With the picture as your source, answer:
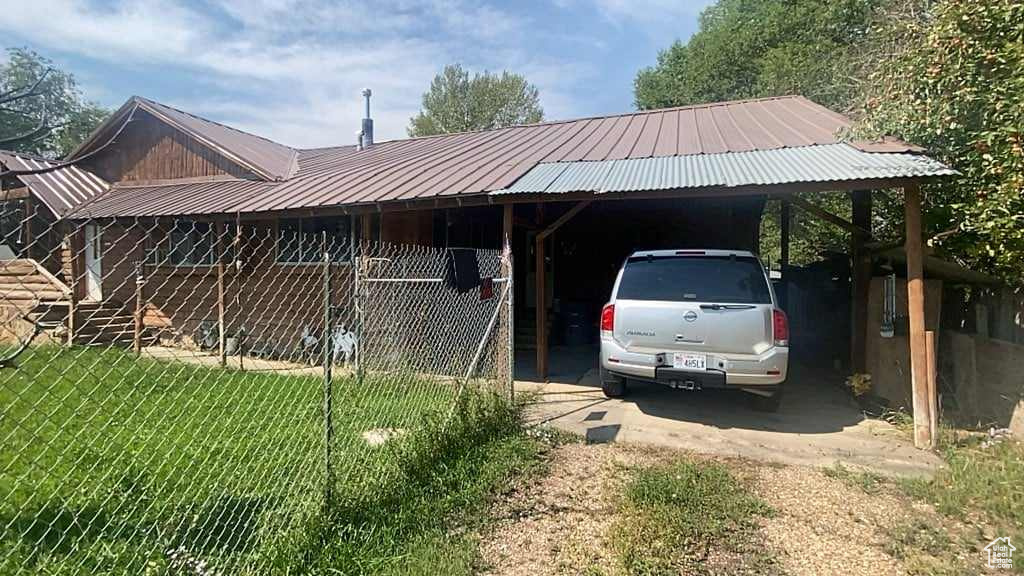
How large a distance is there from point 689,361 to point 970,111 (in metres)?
3.52

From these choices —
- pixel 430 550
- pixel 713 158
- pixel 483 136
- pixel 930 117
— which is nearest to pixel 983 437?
pixel 930 117

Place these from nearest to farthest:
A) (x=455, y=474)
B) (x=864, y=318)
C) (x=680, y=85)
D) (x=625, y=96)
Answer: (x=455, y=474) < (x=864, y=318) < (x=680, y=85) < (x=625, y=96)

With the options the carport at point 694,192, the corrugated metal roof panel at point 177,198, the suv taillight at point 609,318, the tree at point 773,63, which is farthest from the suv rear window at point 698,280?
the tree at point 773,63

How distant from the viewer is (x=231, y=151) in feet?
38.4

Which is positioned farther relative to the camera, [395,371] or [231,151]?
[231,151]

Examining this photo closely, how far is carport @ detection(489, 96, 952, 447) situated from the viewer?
213 inches

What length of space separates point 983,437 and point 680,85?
89.4ft

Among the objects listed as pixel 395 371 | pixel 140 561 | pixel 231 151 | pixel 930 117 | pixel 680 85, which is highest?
pixel 680 85

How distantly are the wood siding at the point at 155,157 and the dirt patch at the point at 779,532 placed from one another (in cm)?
1114

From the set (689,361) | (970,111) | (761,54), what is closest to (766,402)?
(689,361)

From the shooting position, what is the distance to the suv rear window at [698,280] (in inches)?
217

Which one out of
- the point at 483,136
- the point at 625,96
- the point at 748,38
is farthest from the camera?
the point at 625,96

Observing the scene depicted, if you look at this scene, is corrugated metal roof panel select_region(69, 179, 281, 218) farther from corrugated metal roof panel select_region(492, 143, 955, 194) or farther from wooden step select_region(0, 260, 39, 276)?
corrugated metal roof panel select_region(492, 143, 955, 194)

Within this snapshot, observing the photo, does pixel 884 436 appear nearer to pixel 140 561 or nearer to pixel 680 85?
pixel 140 561
